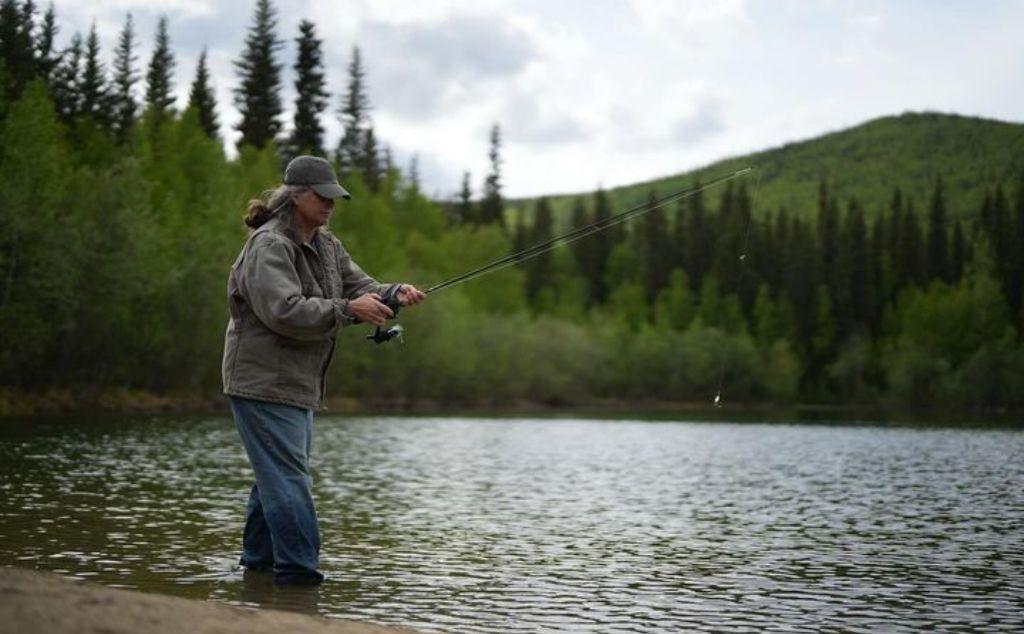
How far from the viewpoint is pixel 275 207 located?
358 inches

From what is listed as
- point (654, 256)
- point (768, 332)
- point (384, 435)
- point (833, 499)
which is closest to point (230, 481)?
point (833, 499)

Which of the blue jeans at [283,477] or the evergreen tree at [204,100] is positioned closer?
the blue jeans at [283,477]

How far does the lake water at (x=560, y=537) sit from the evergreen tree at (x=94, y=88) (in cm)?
5630

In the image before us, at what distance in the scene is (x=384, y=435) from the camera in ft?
134

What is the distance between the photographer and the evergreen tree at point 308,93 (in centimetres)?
8800

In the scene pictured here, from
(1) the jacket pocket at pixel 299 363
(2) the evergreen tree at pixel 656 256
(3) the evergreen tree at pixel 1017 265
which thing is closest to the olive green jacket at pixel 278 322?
(1) the jacket pocket at pixel 299 363

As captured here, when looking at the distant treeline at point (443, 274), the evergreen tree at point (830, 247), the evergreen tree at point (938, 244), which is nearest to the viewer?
the distant treeline at point (443, 274)

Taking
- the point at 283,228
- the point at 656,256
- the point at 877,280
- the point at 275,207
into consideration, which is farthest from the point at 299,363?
the point at 656,256

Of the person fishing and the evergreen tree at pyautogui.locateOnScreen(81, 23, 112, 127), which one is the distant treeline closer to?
the evergreen tree at pyautogui.locateOnScreen(81, 23, 112, 127)

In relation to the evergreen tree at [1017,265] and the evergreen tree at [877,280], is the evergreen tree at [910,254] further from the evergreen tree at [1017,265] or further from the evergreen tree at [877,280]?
the evergreen tree at [1017,265]

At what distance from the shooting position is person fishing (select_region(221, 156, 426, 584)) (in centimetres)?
859

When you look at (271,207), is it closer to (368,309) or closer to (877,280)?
(368,309)

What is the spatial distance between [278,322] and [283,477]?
1.09 metres

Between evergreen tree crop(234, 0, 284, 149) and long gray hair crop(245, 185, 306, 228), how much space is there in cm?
7996
